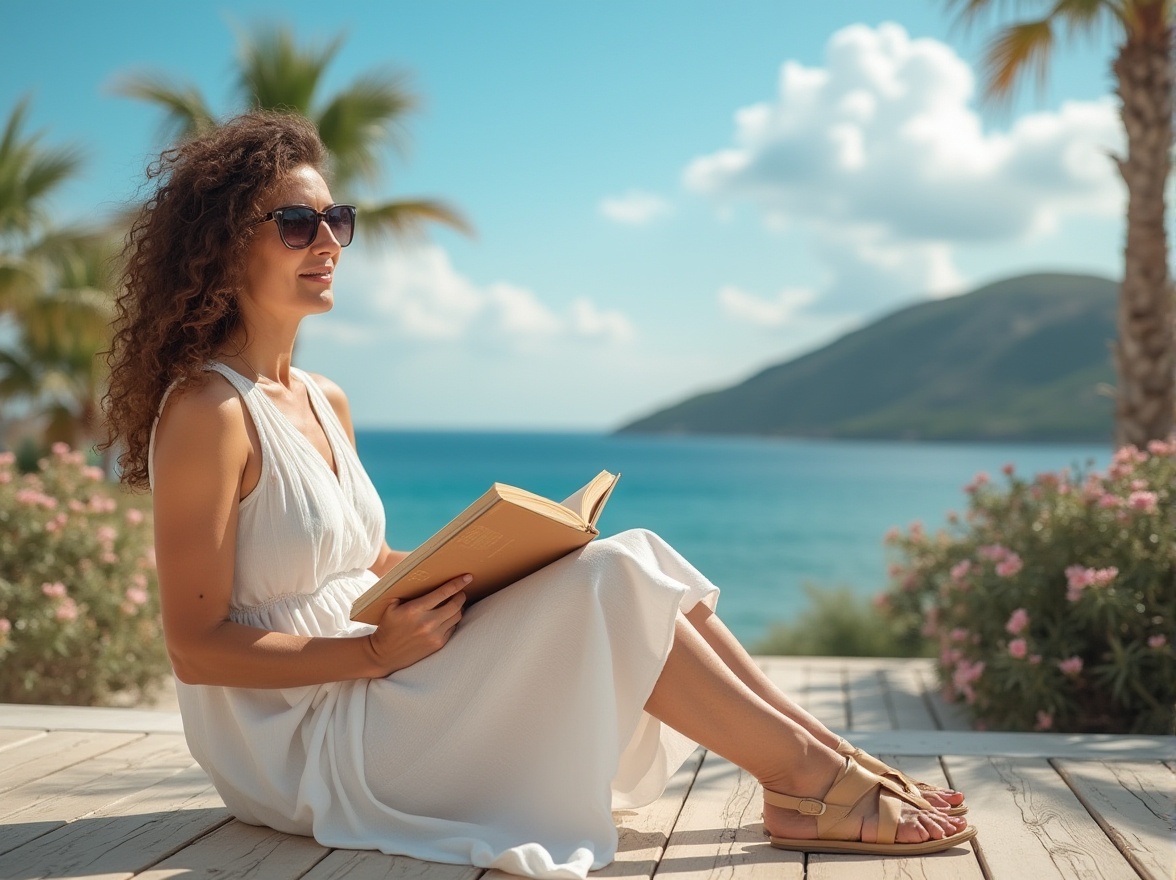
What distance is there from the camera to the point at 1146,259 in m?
6.55

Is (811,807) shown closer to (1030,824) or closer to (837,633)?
(1030,824)

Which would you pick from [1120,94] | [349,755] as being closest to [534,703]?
[349,755]

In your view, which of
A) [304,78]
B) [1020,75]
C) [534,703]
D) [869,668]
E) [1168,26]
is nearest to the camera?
[534,703]

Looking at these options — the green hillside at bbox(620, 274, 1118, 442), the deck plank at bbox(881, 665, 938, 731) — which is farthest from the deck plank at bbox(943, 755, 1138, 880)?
the green hillside at bbox(620, 274, 1118, 442)

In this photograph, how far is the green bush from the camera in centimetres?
765

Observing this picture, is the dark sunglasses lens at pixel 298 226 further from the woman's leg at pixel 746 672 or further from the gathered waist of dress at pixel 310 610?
the woman's leg at pixel 746 672

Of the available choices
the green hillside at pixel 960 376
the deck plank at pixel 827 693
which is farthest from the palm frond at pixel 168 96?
the green hillside at pixel 960 376

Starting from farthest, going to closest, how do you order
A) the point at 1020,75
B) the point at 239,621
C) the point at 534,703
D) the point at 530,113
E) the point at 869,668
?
the point at 530,113 < the point at 1020,75 < the point at 869,668 < the point at 239,621 < the point at 534,703

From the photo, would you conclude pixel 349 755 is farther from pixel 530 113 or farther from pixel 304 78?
pixel 530 113

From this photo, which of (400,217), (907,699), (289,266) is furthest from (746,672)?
(400,217)

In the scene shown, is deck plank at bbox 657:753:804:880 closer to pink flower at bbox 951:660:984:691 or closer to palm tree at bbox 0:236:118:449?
pink flower at bbox 951:660:984:691

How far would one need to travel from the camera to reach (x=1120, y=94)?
6.75 metres

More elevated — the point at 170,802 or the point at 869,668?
the point at 170,802

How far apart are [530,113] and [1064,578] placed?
64400 millimetres
